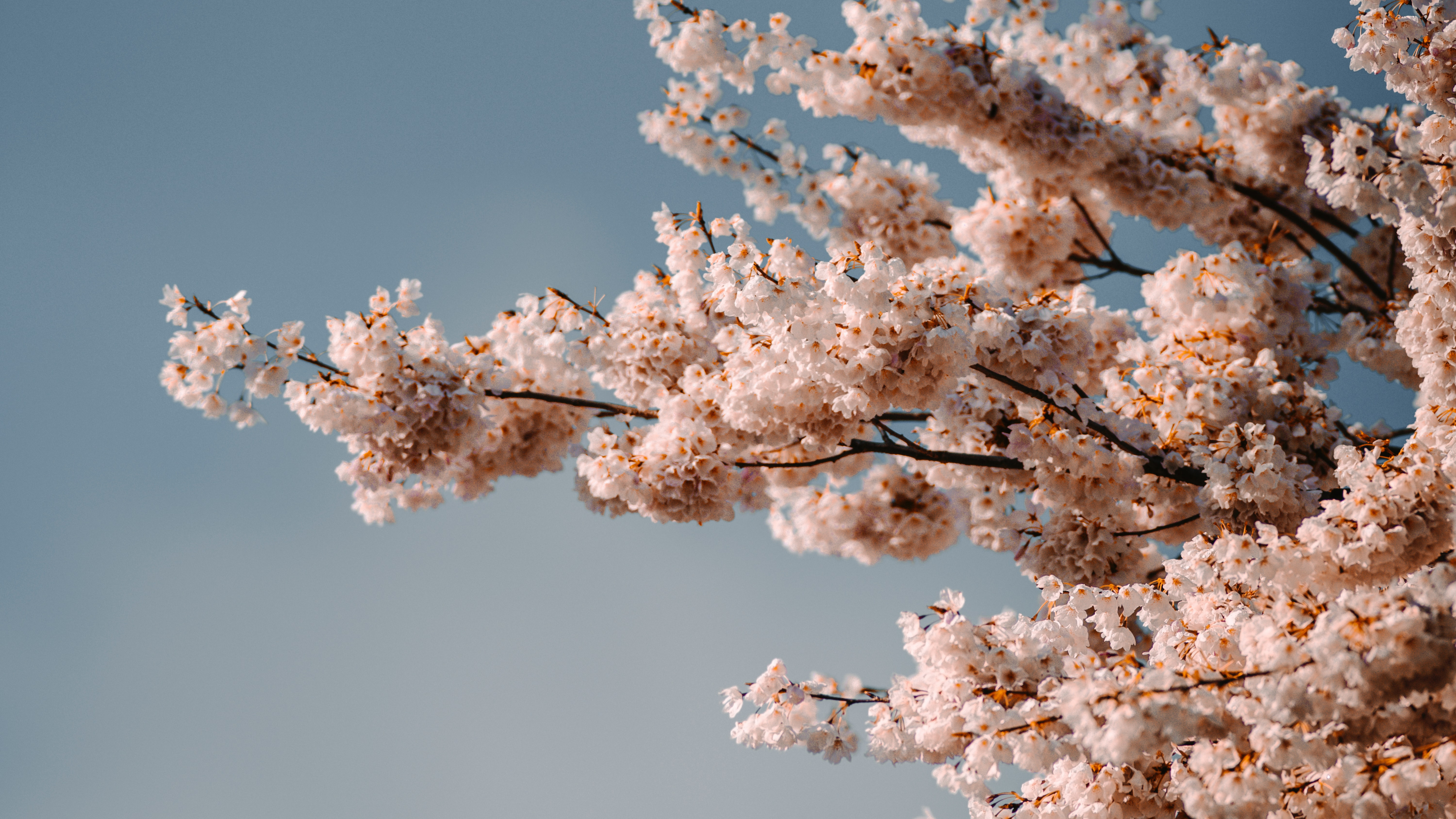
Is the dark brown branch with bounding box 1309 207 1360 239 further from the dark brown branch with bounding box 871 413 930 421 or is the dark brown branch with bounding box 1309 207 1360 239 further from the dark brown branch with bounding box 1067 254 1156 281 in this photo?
the dark brown branch with bounding box 871 413 930 421

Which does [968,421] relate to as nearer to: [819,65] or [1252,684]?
[1252,684]

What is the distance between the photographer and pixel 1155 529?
13.3 feet

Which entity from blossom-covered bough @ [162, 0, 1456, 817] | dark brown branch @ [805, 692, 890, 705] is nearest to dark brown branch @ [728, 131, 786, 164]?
blossom-covered bough @ [162, 0, 1456, 817]

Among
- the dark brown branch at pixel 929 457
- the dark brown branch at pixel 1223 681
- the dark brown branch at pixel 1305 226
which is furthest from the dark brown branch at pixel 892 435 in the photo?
the dark brown branch at pixel 1305 226

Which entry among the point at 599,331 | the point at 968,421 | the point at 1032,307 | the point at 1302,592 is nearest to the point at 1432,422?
the point at 1302,592

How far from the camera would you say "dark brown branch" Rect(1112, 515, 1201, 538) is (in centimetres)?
424

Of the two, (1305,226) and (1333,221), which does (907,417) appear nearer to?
(1305,226)

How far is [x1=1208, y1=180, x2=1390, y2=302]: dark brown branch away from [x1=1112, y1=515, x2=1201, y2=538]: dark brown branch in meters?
2.38

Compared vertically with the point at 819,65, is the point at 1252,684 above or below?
below

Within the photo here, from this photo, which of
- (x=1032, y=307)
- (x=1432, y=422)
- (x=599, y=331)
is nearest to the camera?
(x=1432, y=422)

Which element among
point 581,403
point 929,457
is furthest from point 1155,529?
point 581,403

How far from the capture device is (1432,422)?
321cm

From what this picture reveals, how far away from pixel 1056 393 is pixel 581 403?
92.0 inches

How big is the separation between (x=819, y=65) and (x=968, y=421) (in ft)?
9.39
